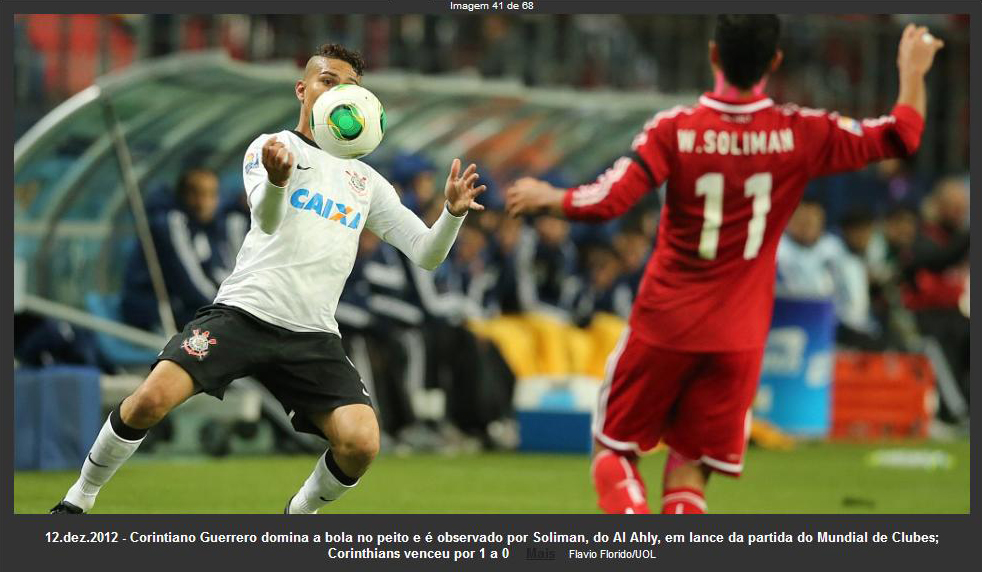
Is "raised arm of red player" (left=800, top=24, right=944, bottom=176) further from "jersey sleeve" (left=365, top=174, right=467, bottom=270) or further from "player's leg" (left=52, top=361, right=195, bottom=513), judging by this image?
"player's leg" (left=52, top=361, right=195, bottom=513)

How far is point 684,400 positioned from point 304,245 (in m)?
1.68

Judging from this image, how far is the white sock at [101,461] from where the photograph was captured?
6461mm

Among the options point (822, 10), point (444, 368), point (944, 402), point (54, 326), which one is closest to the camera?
point (822, 10)

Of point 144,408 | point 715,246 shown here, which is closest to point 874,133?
point 715,246

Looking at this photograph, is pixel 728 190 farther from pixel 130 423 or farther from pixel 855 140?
pixel 130 423

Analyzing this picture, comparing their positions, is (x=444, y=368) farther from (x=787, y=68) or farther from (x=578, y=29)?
(x=787, y=68)

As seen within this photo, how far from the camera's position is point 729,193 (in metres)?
6.44

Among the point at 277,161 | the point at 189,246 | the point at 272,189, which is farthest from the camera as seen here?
the point at 189,246

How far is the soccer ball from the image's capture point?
620cm

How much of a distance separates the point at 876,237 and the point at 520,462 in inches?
314

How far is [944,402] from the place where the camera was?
16.4 metres

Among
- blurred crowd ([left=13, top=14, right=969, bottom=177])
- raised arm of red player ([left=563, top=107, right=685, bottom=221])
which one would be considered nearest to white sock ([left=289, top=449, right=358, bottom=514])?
raised arm of red player ([left=563, top=107, right=685, bottom=221])
